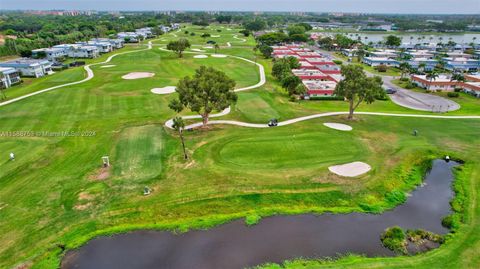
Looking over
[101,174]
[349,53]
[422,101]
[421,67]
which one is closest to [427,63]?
[421,67]

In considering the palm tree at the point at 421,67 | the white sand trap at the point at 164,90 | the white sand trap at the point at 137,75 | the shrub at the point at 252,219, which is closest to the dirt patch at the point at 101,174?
the shrub at the point at 252,219

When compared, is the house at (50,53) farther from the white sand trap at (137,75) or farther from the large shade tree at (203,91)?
the large shade tree at (203,91)

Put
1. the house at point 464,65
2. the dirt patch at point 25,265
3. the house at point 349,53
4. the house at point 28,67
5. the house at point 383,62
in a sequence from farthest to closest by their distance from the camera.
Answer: the house at point 349,53 → the house at point 383,62 → the house at point 464,65 → the house at point 28,67 → the dirt patch at point 25,265

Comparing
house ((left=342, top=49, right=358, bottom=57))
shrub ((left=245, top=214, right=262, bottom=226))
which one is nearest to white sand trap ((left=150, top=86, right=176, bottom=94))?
shrub ((left=245, top=214, right=262, bottom=226))

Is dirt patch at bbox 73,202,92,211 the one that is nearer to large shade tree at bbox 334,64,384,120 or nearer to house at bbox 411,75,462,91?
large shade tree at bbox 334,64,384,120

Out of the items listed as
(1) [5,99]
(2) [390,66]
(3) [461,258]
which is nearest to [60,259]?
(3) [461,258]

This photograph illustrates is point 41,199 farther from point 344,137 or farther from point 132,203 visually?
point 344,137

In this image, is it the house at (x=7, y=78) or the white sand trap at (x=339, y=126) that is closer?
the white sand trap at (x=339, y=126)
